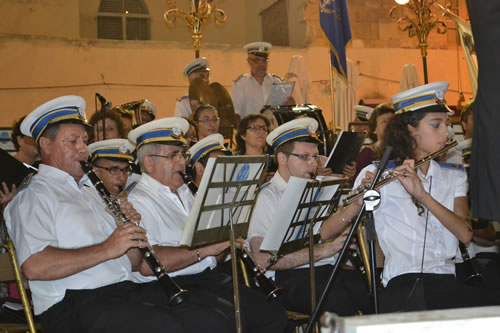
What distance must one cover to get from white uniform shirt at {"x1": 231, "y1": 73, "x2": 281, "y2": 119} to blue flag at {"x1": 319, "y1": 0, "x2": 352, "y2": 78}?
0.97 meters

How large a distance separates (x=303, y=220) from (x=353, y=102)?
659cm

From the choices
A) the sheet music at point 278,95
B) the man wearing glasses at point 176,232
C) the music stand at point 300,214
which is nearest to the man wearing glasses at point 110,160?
the man wearing glasses at point 176,232

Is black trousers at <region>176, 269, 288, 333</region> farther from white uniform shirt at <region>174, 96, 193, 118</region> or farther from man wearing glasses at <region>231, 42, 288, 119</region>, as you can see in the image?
man wearing glasses at <region>231, 42, 288, 119</region>

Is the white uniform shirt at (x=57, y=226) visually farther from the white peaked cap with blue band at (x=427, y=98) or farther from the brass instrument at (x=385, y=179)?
the white peaked cap with blue band at (x=427, y=98)

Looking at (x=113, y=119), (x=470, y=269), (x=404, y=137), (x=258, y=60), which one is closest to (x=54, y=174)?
(x=404, y=137)

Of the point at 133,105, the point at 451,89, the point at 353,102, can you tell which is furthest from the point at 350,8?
the point at 133,105

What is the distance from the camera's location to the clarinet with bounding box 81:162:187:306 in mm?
3555

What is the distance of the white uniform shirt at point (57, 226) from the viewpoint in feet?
11.3

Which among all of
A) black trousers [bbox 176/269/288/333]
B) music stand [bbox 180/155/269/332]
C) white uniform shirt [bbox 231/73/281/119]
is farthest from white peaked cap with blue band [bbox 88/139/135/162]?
white uniform shirt [bbox 231/73/281/119]

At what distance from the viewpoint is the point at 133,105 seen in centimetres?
771

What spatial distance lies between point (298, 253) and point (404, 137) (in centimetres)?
108

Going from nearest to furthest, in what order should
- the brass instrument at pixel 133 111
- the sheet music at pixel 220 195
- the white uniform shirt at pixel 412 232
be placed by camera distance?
the sheet music at pixel 220 195
the white uniform shirt at pixel 412 232
the brass instrument at pixel 133 111

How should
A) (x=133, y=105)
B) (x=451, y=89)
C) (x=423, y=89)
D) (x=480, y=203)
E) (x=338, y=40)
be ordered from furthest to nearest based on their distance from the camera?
1. (x=451, y=89)
2. (x=338, y=40)
3. (x=133, y=105)
4. (x=423, y=89)
5. (x=480, y=203)

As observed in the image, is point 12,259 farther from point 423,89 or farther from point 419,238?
point 423,89
